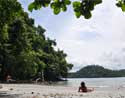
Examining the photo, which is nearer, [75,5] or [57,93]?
[75,5]

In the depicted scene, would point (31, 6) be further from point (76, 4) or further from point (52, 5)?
point (76, 4)

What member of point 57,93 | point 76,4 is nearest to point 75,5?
point 76,4

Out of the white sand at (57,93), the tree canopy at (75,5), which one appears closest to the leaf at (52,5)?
the tree canopy at (75,5)

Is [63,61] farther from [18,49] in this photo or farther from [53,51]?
[18,49]

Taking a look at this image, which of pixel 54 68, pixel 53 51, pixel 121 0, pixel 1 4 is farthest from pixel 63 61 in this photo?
pixel 121 0

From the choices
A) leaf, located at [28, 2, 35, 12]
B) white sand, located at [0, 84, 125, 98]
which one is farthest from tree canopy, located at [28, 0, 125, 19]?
white sand, located at [0, 84, 125, 98]

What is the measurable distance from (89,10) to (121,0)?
0.46 meters

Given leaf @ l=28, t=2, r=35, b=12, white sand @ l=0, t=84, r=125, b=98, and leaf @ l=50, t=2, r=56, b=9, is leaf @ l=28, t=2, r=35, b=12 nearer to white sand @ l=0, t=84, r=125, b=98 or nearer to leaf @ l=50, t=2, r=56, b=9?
leaf @ l=50, t=2, r=56, b=9

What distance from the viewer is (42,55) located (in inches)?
3952

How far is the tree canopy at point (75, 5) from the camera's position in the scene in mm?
5531

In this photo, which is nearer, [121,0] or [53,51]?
[121,0]

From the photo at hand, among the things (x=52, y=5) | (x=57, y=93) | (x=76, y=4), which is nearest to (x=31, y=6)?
(x=52, y=5)

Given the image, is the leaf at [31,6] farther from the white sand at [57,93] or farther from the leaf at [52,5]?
the white sand at [57,93]

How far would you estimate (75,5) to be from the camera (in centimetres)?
559
